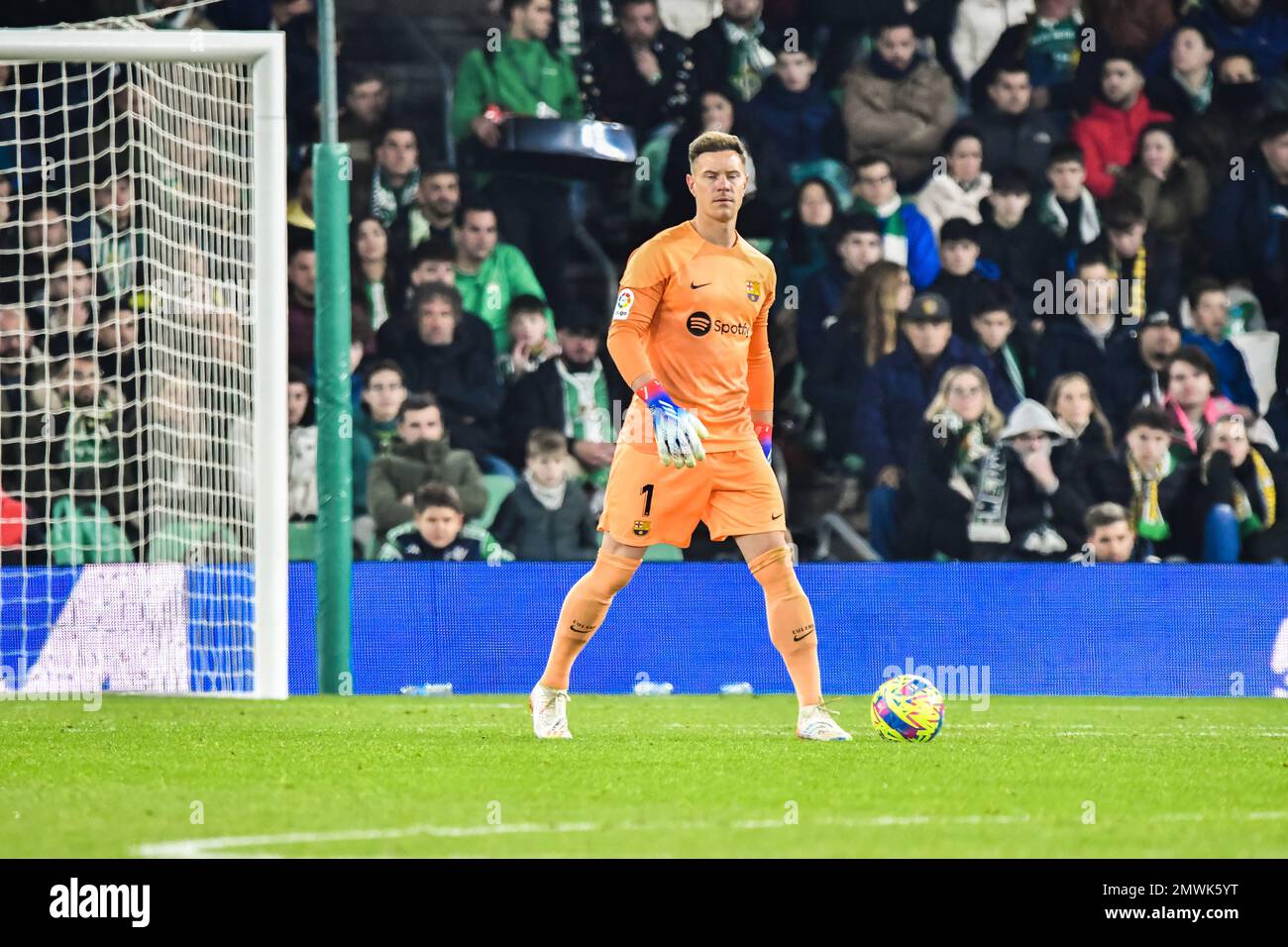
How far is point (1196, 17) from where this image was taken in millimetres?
13594

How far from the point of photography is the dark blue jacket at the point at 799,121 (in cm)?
1316

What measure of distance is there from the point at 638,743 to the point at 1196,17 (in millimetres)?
8542

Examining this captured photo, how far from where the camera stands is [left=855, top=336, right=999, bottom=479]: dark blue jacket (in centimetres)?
Answer: 1252

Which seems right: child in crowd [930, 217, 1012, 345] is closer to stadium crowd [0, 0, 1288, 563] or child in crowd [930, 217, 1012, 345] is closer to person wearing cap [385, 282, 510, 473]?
stadium crowd [0, 0, 1288, 563]

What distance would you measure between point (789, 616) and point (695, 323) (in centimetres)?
111

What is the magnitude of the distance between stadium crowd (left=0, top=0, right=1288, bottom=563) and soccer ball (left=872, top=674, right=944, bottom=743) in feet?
16.7

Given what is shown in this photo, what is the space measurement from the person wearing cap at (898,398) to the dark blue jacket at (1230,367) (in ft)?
4.60

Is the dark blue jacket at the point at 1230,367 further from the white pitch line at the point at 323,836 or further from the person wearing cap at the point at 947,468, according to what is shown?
the white pitch line at the point at 323,836

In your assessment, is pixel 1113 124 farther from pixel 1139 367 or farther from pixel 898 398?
Answer: pixel 898 398

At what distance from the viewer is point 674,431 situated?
6.88 meters

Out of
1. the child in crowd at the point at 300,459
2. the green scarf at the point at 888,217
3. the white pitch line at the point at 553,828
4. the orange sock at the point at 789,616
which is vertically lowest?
the white pitch line at the point at 553,828

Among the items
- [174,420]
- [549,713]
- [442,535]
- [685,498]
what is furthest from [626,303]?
[442,535]

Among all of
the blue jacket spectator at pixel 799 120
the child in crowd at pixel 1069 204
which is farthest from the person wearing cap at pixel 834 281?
the child in crowd at pixel 1069 204

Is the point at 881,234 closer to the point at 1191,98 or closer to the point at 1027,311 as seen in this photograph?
the point at 1027,311
